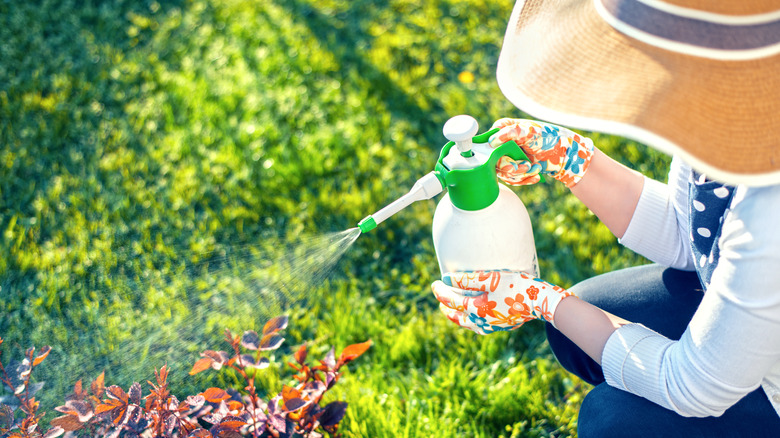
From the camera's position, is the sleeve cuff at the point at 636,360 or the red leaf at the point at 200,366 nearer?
the sleeve cuff at the point at 636,360

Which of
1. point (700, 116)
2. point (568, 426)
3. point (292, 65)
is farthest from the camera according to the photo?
point (292, 65)

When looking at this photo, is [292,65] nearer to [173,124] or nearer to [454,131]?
[173,124]

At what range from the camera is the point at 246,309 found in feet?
8.65

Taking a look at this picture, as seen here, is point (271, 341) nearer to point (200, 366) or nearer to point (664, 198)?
point (200, 366)

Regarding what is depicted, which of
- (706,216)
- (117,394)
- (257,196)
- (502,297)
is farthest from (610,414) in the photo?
(257,196)

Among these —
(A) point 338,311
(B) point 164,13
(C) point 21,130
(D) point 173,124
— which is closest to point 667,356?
(A) point 338,311

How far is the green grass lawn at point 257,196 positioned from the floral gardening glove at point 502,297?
548 millimetres

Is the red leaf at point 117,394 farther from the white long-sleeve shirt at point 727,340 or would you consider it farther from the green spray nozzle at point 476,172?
the white long-sleeve shirt at point 727,340

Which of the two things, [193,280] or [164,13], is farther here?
[164,13]

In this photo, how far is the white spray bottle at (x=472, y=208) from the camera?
5.33ft

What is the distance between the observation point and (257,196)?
3.06m

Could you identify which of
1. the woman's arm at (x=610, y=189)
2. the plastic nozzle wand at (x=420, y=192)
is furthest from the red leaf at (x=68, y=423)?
the woman's arm at (x=610, y=189)

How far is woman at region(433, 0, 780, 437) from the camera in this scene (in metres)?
1.17

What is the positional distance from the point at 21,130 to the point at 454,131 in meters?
2.79
